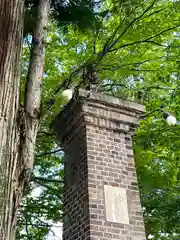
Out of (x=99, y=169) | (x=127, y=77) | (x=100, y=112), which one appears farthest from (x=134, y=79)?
(x=99, y=169)

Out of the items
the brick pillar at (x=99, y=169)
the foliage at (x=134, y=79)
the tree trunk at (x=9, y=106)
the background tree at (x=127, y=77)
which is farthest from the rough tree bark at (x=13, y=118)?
the brick pillar at (x=99, y=169)

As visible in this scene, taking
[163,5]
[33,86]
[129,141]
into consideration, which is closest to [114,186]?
[129,141]

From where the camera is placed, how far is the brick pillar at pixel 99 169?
4164 millimetres

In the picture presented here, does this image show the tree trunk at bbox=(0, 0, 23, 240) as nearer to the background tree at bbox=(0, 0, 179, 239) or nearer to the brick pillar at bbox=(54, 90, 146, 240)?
the background tree at bbox=(0, 0, 179, 239)

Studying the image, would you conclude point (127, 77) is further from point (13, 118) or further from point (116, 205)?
point (13, 118)

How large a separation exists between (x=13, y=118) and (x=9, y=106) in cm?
12

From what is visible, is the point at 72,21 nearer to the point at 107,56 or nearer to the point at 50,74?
the point at 107,56

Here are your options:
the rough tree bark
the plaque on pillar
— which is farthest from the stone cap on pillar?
the plaque on pillar

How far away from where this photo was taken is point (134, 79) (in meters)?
8.28

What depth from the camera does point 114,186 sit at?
447 cm

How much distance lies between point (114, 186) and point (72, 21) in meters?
2.88

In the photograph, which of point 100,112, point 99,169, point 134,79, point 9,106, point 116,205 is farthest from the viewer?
point 134,79

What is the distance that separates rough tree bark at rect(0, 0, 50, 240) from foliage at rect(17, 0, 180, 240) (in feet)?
2.35

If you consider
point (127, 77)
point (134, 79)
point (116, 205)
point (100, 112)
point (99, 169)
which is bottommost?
point (116, 205)
